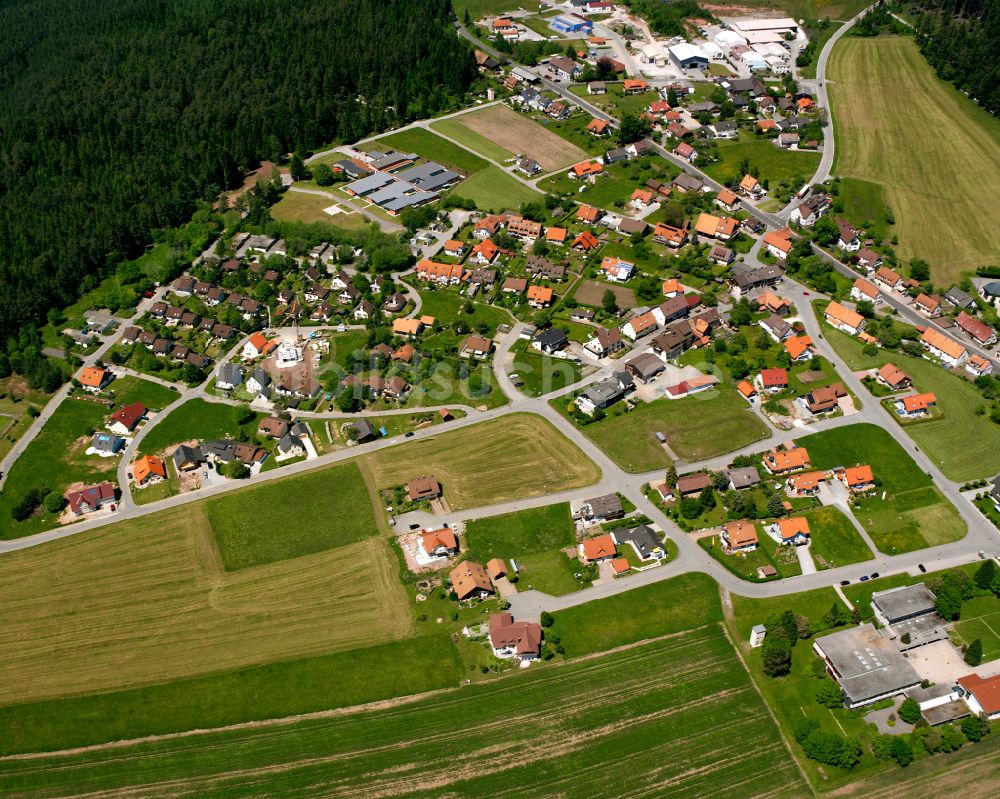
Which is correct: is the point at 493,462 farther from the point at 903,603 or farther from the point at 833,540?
the point at 903,603

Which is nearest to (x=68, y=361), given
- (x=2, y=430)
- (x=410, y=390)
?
(x=2, y=430)

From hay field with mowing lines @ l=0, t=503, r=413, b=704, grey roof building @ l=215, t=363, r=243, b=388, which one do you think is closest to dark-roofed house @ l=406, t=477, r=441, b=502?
hay field with mowing lines @ l=0, t=503, r=413, b=704

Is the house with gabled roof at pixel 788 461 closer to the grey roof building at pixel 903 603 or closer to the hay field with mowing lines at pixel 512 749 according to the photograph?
the grey roof building at pixel 903 603

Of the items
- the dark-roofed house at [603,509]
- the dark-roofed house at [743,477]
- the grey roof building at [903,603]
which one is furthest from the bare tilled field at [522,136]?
the grey roof building at [903,603]

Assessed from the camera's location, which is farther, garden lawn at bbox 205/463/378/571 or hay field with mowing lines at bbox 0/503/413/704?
garden lawn at bbox 205/463/378/571

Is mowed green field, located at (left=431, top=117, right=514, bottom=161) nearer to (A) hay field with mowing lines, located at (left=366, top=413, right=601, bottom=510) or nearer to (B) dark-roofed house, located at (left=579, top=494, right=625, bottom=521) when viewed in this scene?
(A) hay field with mowing lines, located at (left=366, top=413, right=601, bottom=510)

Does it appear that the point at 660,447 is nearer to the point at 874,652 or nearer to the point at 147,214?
the point at 874,652
